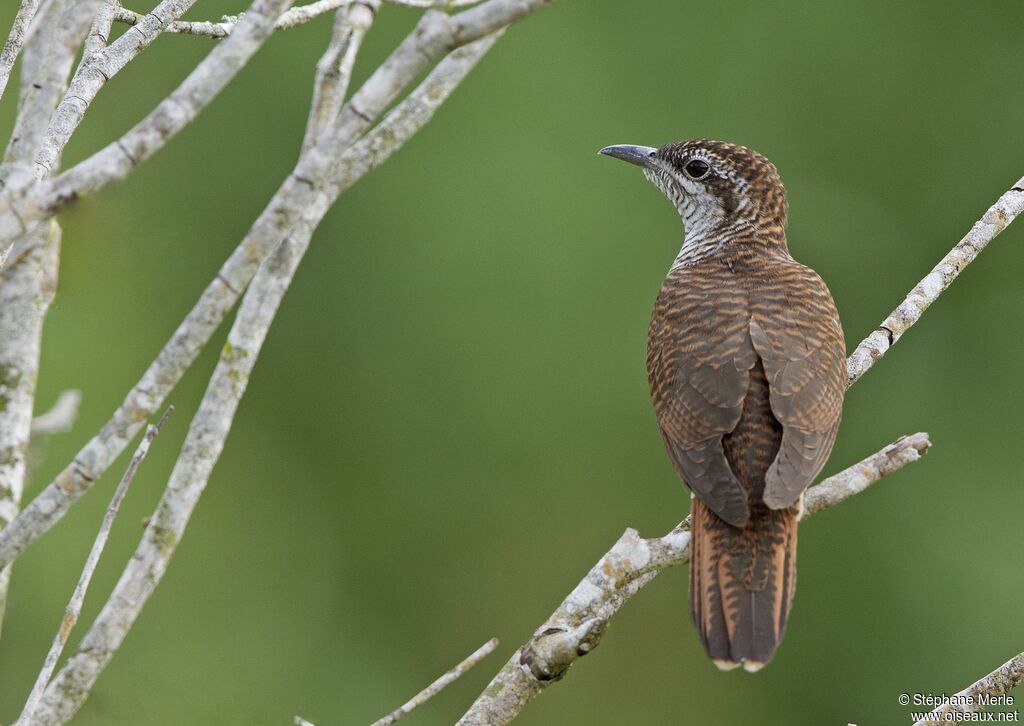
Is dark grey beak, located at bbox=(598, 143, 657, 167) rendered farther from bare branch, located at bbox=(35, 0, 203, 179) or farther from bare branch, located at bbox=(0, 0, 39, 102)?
bare branch, located at bbox=(0, 0, 39, 102)

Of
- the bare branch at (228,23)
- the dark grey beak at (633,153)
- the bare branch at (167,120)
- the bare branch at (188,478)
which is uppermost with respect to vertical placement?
the dark grey beak at (633,153)

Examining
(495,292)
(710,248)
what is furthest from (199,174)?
(710,248)

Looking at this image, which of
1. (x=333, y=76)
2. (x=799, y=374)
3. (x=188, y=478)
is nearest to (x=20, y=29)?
(x=333, y=76)

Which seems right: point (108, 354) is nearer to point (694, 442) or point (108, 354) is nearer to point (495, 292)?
point (495, 292)

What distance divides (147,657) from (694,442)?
448 centimetres

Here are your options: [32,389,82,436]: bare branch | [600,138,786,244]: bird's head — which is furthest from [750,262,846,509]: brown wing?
[32,389,82,436]: bare branch

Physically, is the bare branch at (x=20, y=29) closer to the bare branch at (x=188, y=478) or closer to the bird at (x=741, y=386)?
the bare branch at (x=188, y=478)

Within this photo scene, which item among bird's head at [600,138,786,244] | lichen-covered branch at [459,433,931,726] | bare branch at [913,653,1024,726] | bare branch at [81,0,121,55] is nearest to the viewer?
lichen-covered branch at [459,433,931,726]

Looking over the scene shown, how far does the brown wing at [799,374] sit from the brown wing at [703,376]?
2.8 inches

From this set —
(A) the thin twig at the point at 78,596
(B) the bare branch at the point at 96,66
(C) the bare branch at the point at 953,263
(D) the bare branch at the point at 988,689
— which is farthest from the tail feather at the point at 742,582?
(B) the bare branch at the point at 96,66

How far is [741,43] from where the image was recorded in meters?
8.34

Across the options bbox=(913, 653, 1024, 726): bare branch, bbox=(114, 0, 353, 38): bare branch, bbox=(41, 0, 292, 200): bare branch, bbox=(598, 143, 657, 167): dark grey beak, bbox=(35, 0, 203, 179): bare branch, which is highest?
bbox=(598, 143, 657, 167): dark grey beak

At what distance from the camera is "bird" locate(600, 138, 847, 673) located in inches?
137

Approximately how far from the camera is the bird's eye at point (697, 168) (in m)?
5.08
